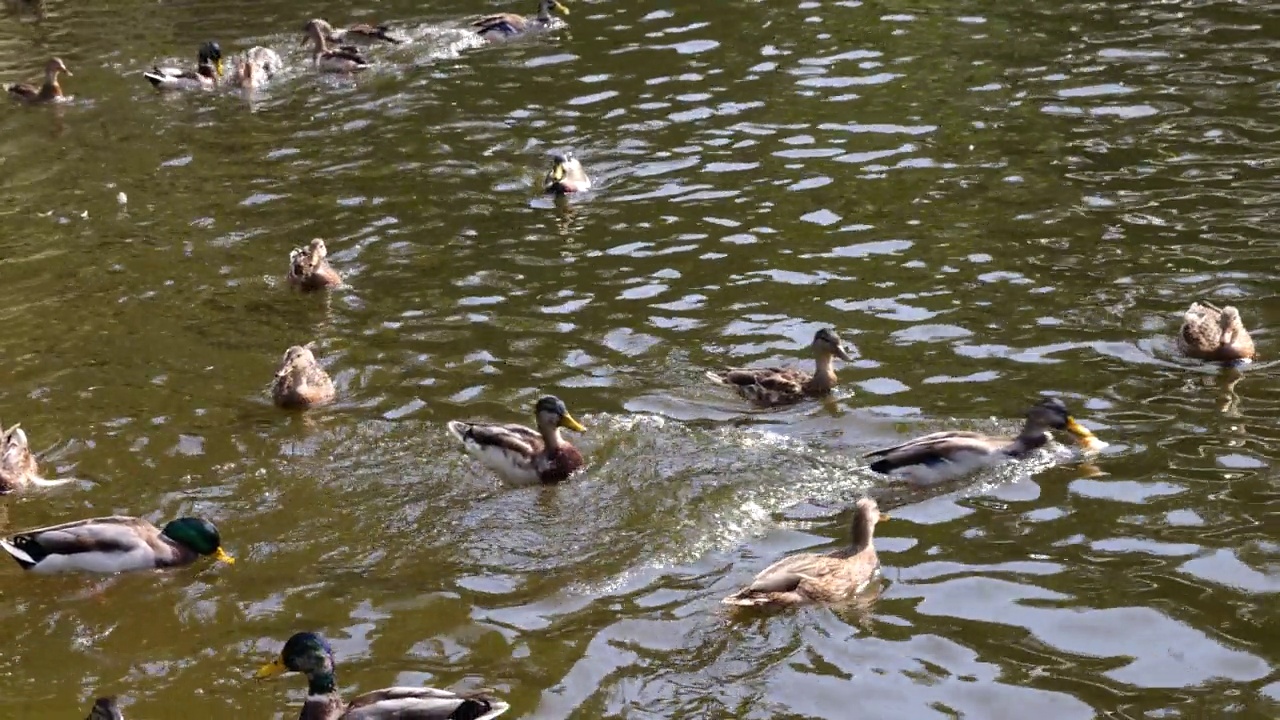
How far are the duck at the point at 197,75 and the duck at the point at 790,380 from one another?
44.5 ft

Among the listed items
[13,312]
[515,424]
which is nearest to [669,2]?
Answer: [13,312]

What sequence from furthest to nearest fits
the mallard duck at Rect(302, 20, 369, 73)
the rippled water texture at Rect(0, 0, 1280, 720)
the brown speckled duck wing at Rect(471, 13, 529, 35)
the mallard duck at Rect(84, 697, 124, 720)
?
the brown speckled duck wing at Rect(471, 13, 529, 35) → the mallard duck at Rect(302, 20, 369, 73) → the rippled water texture at Rect(0, 0, 1280, 720) → the mallard duck at Rect(84, 697, 124, 720)

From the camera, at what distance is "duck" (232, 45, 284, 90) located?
75.0ft

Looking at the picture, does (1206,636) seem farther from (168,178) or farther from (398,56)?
(398,56)

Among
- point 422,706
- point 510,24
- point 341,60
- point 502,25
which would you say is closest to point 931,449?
point 422,706

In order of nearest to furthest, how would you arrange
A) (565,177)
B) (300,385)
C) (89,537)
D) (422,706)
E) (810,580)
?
(422,706), (810,580), (89,537), (300,385), (565,177)

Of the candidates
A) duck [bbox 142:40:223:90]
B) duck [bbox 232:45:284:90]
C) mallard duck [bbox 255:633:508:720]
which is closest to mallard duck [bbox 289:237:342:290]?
mallard duck [bbox 255:633:508:720]

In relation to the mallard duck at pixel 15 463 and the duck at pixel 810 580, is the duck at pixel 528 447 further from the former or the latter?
the mallard duck at pixel 15 463

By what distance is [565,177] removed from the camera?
55.6ft

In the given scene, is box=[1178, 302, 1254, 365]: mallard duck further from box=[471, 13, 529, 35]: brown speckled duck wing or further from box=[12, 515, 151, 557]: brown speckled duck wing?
box=[471, 13, 529, 35]: brown speckled duck wing

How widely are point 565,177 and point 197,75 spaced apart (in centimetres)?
875

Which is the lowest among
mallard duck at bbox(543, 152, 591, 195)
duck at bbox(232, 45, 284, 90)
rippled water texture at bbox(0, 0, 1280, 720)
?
rippled water texture at bbox(0, 0, 1280, 720)

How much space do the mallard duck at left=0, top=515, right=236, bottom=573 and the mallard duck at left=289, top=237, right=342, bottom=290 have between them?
4875mm

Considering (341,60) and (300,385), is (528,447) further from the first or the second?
(341,60)
